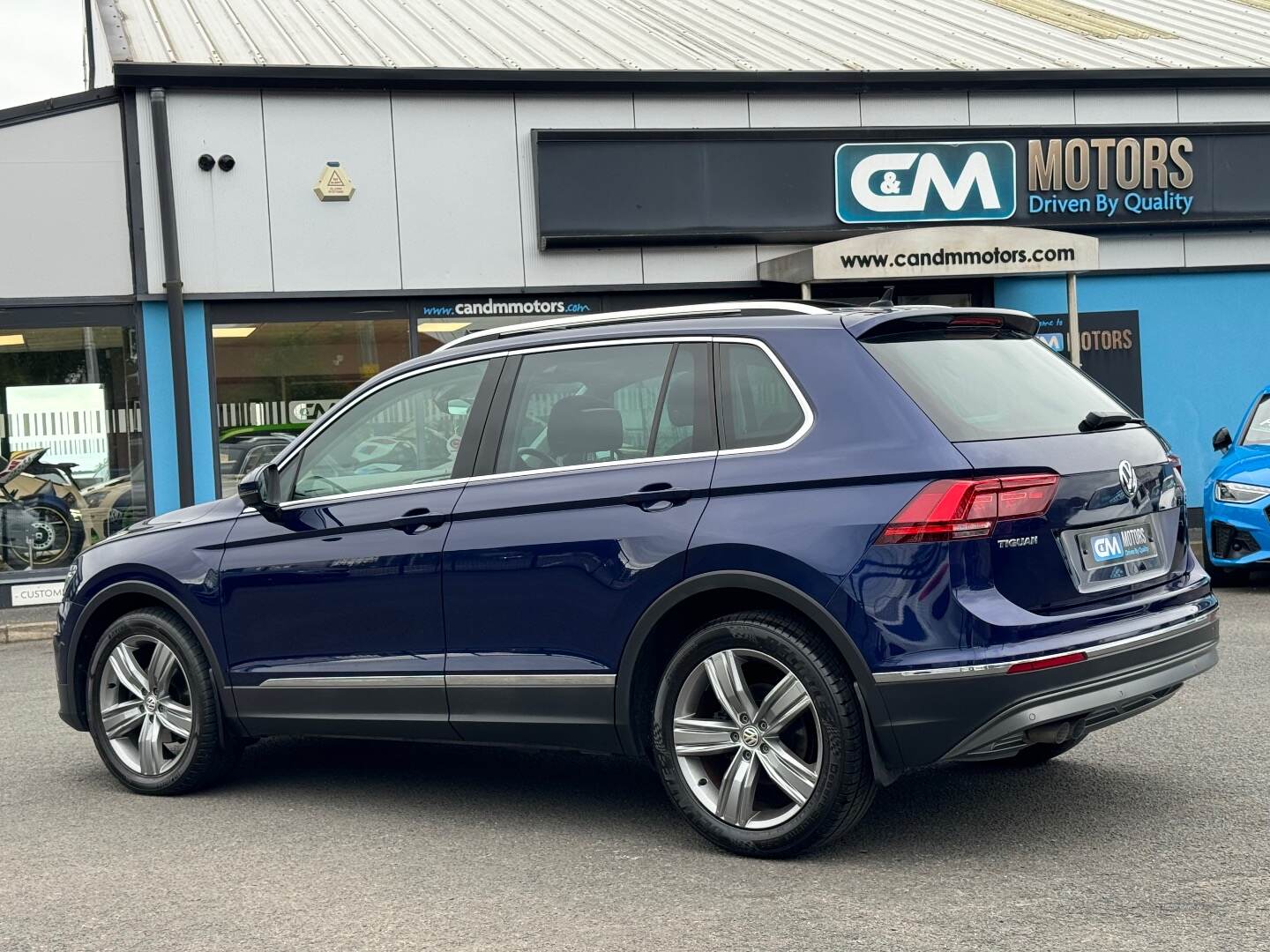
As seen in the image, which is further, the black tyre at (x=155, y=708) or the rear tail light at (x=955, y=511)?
the black tyre at (x=155, y=708)

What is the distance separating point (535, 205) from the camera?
15.1m

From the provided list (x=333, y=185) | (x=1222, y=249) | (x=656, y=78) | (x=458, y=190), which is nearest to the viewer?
(x=333, y=185)

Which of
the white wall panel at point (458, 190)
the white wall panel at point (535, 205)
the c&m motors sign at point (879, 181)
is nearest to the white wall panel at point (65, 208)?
the white wall panel at point (458, 190)

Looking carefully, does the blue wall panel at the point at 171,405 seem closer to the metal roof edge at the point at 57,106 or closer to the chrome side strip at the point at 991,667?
the metal roof edge at the point at 57,106

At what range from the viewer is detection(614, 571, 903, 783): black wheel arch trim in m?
4.58

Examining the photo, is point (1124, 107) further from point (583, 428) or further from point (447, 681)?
point (447, 681)

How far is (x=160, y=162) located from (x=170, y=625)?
29.1ft

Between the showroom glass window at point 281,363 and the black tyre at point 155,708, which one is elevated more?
the showroom glass window at point 281,363

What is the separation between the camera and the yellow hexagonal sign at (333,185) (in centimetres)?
1450

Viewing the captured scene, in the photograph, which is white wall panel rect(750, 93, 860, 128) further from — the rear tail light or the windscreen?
the rear tail light

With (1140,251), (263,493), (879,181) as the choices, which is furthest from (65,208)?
(1140,251)

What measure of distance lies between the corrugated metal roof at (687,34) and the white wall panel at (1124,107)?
38 cm

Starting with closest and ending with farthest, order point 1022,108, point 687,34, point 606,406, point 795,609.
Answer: point 795,609, point 606,406, point 1022,108, point 687,34

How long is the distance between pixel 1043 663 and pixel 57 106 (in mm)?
11912
